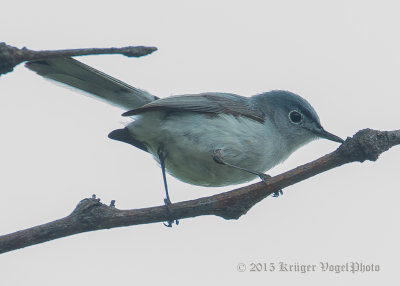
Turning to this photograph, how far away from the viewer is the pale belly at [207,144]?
183 inches

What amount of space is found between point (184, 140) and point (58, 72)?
1.22m

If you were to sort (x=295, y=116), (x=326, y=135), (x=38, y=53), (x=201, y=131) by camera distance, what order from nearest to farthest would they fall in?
(x=38, y=53)
(x=201, y=131)
(x=326, y=135)
(x=295, y=116)

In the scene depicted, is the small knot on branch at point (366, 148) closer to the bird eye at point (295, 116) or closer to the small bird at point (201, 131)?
the small bird at point (201, 131)

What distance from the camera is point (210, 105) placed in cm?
497

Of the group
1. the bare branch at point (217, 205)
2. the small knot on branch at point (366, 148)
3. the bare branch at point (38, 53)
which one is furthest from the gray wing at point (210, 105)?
the bare branch at point (38, 53)

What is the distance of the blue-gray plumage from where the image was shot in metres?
4.62

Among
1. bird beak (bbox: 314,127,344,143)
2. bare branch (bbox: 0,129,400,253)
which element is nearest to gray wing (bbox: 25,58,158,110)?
bare branch (bbox: 0,129,400,253)

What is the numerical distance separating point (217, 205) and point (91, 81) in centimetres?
191

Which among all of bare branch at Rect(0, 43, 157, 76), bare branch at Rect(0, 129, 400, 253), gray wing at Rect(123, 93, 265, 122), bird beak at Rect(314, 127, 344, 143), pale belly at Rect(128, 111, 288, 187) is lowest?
bare branch at Rect(0, 129, 400, 253)

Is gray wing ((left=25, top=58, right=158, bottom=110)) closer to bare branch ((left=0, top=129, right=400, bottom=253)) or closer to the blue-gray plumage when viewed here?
the blue-gray plumage

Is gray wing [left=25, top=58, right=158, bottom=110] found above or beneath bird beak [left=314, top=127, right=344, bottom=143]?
above

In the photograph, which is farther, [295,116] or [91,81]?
[295,116]

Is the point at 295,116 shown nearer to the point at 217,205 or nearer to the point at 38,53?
the point at 217,205

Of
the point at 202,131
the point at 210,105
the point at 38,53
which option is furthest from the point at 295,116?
the point at 38,53
